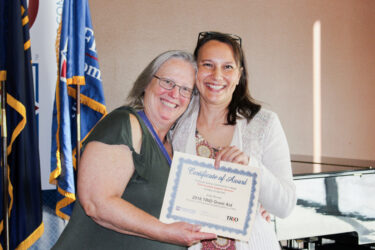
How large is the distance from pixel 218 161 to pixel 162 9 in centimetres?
327

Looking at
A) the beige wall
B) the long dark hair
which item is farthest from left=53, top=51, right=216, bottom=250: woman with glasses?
the beige wall

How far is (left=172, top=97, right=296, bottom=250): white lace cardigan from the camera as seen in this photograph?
1.82 m

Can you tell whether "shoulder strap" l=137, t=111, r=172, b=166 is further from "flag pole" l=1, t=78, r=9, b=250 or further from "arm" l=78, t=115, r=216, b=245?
"flag pole" l=1, t=78, r=9, b=250

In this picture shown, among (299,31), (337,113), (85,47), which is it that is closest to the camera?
(85,47)

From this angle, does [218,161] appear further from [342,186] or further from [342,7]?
[342,7]

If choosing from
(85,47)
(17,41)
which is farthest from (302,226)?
(17,41)

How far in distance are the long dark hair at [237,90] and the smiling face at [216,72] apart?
0.08 feet

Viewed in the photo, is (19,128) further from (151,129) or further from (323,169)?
(323,169)

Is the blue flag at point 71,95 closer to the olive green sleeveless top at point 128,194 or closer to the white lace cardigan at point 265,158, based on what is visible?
the white lace cardigan at point 265,158

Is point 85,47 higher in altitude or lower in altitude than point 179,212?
higher

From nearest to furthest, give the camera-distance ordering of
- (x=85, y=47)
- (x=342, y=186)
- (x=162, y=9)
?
(x=342, y=186), (x=85, y=47), (x=162, y=9)

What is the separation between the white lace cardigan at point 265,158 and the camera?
182cm

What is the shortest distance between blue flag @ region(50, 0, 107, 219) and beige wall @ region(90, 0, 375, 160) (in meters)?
0.93

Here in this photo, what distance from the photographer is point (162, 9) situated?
4.61m
